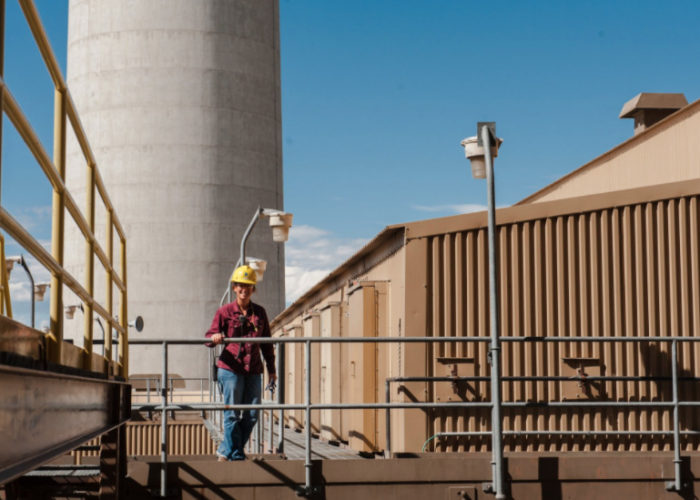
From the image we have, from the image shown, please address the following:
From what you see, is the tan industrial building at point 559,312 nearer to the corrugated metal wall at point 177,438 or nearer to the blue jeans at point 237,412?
the blue jeans at point 237,412

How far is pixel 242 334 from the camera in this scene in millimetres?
9938

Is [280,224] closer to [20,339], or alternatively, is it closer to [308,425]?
[308,425]

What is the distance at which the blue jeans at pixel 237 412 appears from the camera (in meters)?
9.82

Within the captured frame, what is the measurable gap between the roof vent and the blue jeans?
49.6 ft

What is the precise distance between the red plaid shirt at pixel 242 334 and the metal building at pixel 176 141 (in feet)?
107

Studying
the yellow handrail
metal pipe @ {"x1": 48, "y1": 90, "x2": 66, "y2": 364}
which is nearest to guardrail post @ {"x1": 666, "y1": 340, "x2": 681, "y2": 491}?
the yellow handrail

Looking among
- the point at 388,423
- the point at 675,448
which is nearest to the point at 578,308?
the point at 675,448

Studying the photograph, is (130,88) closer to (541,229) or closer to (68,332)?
(68,332)

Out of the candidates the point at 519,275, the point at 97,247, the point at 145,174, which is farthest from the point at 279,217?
the point at 145,174

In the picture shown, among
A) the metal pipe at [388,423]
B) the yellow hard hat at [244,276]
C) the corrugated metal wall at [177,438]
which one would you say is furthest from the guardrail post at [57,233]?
the corrugated metal wall at [177,438]

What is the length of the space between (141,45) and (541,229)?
34866 mm

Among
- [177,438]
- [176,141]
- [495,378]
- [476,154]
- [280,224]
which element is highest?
[176,141]

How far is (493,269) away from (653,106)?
47.6 ft

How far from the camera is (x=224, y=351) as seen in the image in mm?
9945
